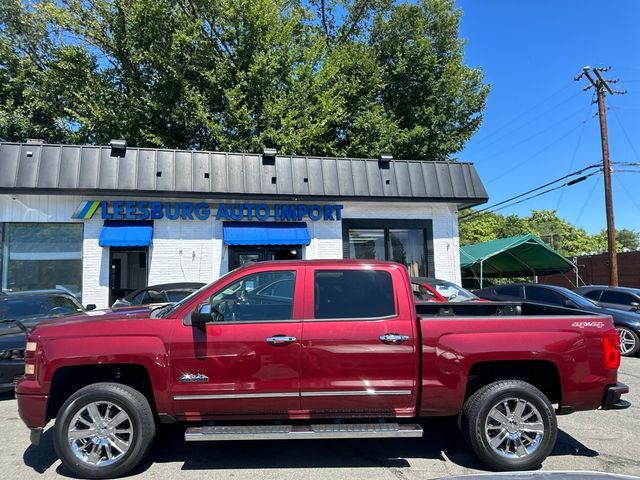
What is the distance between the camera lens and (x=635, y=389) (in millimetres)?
7344

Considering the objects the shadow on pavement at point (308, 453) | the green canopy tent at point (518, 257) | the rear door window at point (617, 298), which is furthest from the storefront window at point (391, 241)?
Result: the shadow on pavement at point (308, 453)

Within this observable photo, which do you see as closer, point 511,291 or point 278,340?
point 278,340

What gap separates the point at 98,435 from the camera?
161 inches

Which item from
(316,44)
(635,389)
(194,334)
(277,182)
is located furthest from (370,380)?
(316,44)

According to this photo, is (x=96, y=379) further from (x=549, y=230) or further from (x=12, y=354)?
(x=549, y=230)

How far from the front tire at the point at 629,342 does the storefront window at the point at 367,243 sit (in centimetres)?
635

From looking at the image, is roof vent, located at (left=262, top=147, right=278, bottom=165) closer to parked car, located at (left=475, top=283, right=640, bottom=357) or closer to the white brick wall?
the white brick wall

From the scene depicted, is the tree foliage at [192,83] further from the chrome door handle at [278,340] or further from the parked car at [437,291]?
the chrome door handle at [278,340]

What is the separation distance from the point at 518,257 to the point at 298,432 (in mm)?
20340

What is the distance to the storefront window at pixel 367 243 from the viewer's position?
1432cm

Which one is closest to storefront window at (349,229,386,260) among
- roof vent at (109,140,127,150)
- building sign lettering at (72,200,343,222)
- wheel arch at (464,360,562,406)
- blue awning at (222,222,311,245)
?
building sign lettering at (72,200,343,222)

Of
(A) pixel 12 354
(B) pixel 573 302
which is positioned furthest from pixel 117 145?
(B) pixel 573 302

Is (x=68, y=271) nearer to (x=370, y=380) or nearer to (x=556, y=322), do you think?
(x=370, y=380)

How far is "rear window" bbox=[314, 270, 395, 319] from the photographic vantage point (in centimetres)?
434
